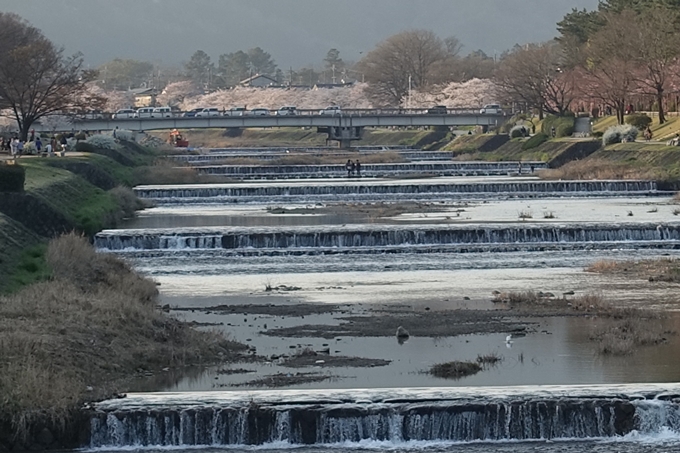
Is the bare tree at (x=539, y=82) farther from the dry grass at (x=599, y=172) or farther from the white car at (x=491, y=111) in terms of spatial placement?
the dry grass at (x=599, y=172)

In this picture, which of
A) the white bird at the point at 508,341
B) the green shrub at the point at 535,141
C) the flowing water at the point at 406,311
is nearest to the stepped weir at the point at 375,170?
the green shrub at the point at 535,141

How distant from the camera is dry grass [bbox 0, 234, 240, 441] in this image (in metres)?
24.4

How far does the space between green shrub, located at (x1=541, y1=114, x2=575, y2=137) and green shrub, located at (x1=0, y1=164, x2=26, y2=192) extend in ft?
236

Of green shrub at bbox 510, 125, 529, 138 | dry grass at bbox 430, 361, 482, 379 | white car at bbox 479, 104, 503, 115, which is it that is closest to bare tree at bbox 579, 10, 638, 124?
green shrub at bbox 510, 125, 529, 138

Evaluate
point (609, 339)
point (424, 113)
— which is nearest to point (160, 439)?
point (609, 339)

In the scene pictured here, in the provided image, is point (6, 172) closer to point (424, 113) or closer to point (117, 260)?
A: point (117, 260)

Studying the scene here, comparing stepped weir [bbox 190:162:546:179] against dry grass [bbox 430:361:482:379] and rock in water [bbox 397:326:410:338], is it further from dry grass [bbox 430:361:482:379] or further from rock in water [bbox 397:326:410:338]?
dry grass [bbox 430:361:482:379]

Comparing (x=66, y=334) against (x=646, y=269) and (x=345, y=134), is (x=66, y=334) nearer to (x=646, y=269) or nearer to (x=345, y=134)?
(x=646, y=269)

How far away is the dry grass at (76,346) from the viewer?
80.1 feet

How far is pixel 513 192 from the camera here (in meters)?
74.1

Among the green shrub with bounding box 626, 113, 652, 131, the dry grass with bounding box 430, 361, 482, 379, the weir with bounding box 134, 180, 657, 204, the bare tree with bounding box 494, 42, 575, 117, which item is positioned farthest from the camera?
the bare tree with bounding box 494, 42, 575, 117

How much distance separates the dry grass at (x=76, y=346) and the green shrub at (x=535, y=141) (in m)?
80.8

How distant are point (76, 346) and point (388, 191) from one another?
1834 inches

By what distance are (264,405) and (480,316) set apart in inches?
462
